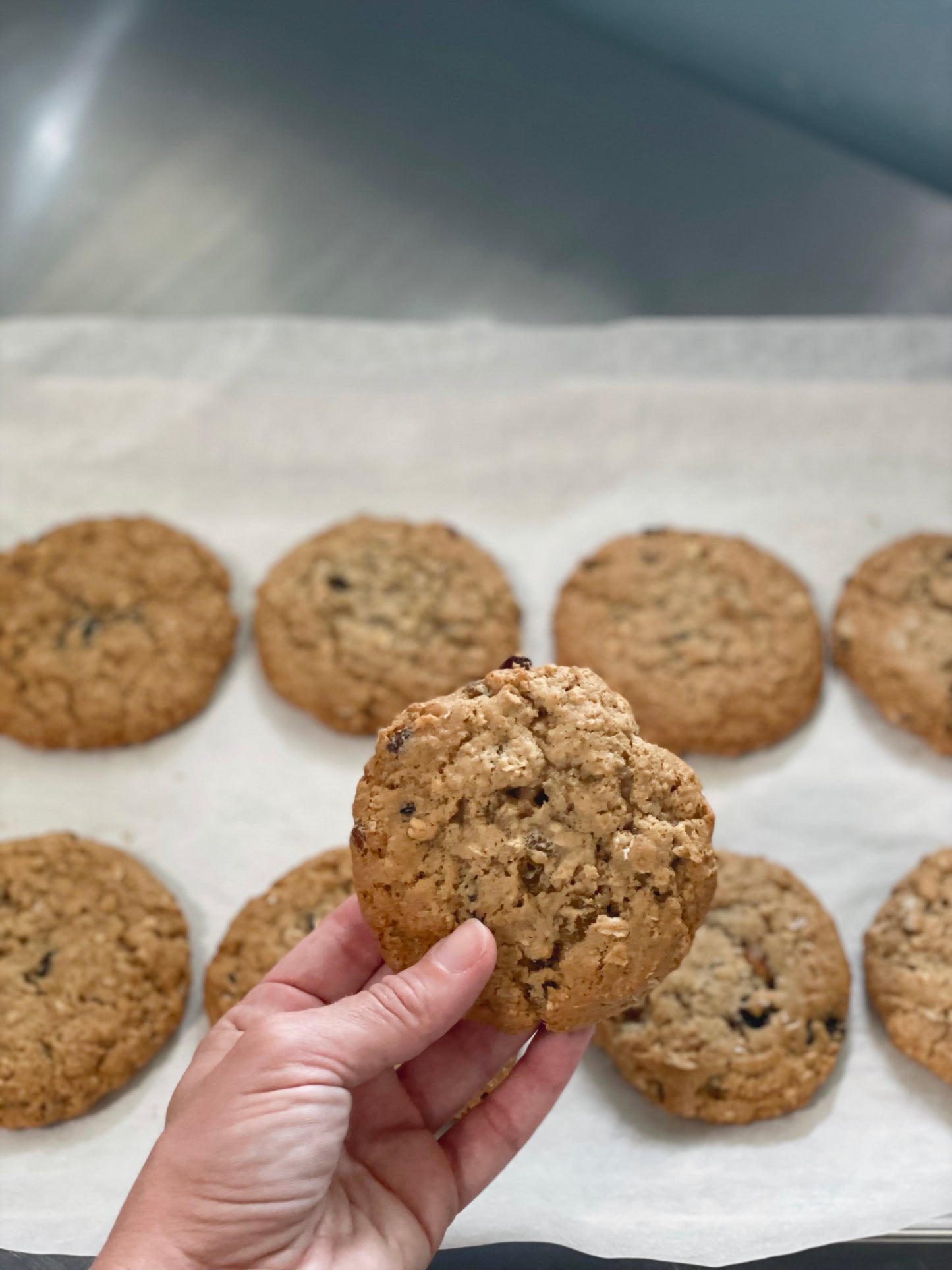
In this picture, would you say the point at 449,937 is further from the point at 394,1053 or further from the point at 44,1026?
the point at 44,1026

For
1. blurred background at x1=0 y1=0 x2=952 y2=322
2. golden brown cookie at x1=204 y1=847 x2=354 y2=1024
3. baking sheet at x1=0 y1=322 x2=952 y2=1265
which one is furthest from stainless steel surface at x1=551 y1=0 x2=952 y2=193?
golden brown cookie at x1=204 y1=847 x2=354 y2=1024

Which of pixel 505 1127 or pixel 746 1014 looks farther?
pixel 746 1014

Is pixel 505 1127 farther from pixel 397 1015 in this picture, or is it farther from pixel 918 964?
pixel 918 964

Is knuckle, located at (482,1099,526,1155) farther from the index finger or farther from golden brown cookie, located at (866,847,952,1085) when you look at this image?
golden brown cookie, located at (866,847,952,1085)

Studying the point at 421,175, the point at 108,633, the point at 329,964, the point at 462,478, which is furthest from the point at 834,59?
the point at 329,964

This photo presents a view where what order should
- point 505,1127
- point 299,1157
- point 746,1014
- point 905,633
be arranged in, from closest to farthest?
point 299,1157 < point 505,1127 < point 746,1014 < point 905,633

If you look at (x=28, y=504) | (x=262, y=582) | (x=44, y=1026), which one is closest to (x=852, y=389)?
(x=262, y=582)
